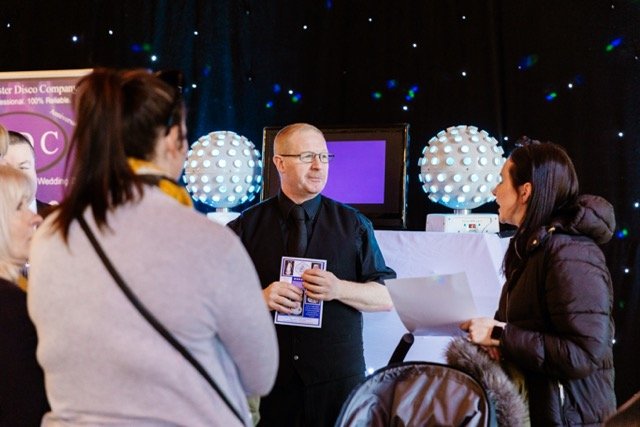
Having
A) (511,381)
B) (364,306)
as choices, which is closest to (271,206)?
(364,306)

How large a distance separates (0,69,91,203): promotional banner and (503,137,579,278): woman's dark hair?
2.31 metres

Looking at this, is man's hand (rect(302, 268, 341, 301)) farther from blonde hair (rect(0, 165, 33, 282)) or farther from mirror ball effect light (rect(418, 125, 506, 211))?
blonde hair (rect(0, 165, 33, 282))

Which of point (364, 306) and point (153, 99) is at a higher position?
A: point (153, 99)

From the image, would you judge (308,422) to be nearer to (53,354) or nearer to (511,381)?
(511,381)

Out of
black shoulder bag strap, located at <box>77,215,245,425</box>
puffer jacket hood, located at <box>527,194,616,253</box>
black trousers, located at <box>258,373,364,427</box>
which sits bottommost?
black trousers, located at <box>258,373,364,427</box>

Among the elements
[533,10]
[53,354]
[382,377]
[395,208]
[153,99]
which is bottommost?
[382,377]

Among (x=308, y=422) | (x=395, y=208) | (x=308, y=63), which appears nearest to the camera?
(x=308, y=422)

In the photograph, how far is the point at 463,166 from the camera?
2771 mm

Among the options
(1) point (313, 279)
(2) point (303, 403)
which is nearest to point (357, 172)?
(1) point (313, 279)

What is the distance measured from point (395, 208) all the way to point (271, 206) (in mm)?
586

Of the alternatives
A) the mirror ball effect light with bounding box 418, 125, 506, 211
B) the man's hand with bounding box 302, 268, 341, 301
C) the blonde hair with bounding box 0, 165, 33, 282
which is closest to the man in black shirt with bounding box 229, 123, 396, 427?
the man's hand with bounding box 302, 268, 341, 301

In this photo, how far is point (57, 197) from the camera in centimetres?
362

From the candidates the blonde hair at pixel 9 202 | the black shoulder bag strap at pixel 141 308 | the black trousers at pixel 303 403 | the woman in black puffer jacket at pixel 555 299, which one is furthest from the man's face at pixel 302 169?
the black shoulder bag strap at pixel 141 308

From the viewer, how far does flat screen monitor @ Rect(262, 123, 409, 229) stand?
120 inches
